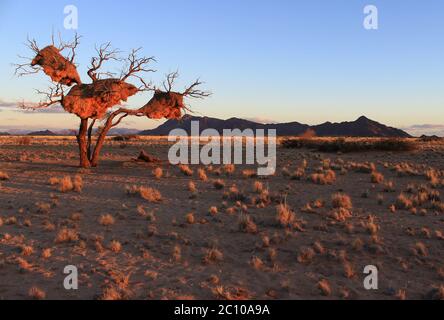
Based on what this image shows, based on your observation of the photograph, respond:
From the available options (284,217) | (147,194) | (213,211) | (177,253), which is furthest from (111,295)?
(147,194)

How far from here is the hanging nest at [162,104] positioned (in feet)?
79.0

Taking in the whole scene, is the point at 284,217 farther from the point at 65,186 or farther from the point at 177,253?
the point at 65,186

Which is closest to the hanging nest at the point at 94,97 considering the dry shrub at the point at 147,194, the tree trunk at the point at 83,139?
the tree trunk at the point at 83,139

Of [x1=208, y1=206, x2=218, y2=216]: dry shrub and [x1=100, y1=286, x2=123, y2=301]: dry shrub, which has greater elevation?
[x1=208, y1=206, x2=218, y2=216]: dry shrub

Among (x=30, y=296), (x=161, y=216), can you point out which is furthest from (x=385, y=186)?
(x=30, y=296)

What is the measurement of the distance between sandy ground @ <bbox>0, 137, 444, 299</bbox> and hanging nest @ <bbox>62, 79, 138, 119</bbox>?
5.74 m

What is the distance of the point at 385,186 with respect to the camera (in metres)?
17.8

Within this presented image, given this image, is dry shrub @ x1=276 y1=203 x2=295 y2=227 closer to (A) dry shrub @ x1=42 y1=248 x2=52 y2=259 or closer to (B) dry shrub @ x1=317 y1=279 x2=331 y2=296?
(B) dry shrub @ x1=317 y1=279 x2=331 y2=296

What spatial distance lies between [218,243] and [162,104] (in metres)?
15.2

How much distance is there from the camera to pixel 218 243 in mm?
10133

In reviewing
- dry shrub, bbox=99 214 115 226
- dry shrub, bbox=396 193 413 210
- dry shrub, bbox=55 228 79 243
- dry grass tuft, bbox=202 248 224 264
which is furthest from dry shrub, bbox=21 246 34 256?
dry shrub, bbox=396 193 413 210

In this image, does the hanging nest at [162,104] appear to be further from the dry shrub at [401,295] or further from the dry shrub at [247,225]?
the dry shrub at [401,295]

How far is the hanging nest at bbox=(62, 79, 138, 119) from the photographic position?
21781 millimetres

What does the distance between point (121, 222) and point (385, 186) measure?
10.9 metres
